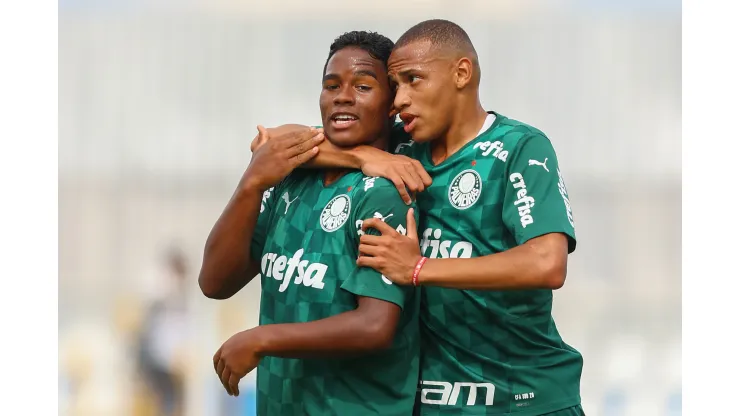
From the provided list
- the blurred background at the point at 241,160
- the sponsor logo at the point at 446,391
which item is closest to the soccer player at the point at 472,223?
the sponsor logo at the point at 446,391

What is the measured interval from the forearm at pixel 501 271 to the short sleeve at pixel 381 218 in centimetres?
9

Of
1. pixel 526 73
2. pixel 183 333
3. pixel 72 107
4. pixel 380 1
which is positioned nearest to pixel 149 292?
pixel 183 333

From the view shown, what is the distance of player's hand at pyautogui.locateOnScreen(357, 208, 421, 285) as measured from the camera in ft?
7.89

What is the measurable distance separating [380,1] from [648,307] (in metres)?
2.41

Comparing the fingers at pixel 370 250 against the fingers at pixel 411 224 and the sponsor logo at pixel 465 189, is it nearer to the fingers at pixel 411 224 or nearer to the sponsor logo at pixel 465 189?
the fingers at pixel 411 224

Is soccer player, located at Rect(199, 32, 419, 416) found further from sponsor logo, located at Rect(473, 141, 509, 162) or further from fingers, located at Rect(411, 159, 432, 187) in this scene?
sponsor logo, located at Rect(473, 141, 509, 162)

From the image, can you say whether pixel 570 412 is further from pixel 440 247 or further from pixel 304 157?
pixel 304 157

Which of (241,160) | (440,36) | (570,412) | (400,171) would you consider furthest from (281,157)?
(241,160)

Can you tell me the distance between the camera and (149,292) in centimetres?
568

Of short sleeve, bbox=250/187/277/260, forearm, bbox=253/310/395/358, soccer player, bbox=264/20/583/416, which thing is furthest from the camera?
short sleeve, bbox=250/187/277/260

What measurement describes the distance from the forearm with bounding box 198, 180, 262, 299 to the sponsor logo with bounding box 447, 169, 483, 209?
22.8 inches

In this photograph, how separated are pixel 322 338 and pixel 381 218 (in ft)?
1.20

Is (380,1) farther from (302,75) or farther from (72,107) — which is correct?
(72,107)

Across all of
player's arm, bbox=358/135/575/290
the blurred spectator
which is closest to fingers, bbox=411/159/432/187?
player's arm, bbox=358/135/575/290
